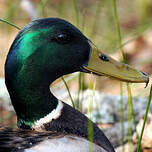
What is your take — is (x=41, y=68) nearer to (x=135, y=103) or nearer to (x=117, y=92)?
(x=135, y=103)

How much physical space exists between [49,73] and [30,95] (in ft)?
0.59

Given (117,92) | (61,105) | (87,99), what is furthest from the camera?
(117,92)

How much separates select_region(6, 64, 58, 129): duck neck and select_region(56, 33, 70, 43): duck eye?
220 mm

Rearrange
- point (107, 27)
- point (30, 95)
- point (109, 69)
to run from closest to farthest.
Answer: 1. point (30, 95)
2. point (109, 69)
3. point (107, 27)

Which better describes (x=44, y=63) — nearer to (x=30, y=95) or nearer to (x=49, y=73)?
(x=49, y=73)

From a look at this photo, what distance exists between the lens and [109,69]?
3.01 m

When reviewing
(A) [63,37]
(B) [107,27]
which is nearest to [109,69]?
(A) [63,37]

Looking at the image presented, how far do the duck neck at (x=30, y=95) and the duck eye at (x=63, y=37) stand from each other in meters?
0.22

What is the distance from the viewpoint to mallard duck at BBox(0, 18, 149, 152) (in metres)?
2.82

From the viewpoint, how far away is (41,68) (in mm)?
2887

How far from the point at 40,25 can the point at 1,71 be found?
340cm

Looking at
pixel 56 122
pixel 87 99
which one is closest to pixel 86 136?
pixel 56 122

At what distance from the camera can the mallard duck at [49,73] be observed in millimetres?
2816

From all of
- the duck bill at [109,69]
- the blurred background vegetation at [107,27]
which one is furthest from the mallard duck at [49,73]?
the blurred background vegetation at [107,27]
